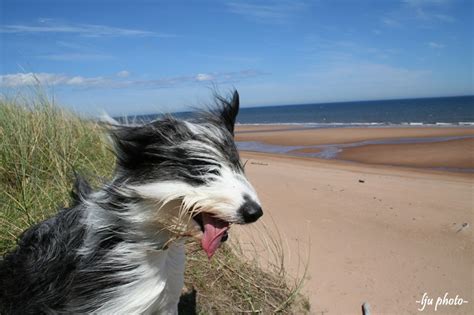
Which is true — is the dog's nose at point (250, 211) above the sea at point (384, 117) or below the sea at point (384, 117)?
above

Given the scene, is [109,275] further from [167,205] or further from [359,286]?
[359,286]

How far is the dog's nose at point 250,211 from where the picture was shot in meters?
1.84

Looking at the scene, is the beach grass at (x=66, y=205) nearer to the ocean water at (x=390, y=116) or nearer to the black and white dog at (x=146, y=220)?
the black and white dog at (x=146, y=220)

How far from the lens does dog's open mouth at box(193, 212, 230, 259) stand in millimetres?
1930

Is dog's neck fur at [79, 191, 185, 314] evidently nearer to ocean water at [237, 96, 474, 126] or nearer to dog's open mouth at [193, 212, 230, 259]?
dog's open mouth at [193, 212, 230, 259]

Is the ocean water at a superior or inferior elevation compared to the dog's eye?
inferior

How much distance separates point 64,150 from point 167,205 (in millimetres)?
2869

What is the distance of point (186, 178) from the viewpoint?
6.38 ft

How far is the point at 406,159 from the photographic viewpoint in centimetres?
1368

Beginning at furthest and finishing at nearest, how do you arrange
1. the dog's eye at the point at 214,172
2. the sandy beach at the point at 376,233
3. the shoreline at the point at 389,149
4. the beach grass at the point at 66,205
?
the shoreline at the point at 389,149 → the sandy beach at the point at 376,233 → the beach grass at the point at 66,205 → the dog's eye at the point at 214,172

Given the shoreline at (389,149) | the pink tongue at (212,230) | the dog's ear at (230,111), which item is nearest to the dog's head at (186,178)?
the pink tongue at (212,230)

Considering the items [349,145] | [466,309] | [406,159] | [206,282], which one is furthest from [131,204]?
[349,145]

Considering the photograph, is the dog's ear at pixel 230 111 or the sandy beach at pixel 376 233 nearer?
the dog's ear at pixel 230 111

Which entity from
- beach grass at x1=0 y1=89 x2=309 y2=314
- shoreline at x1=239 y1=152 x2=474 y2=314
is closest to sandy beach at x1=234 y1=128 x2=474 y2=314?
shoreline at x1=239 y1=152 x2=474 y2=314
